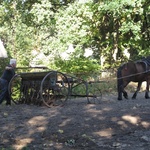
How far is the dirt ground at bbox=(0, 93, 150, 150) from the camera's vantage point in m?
6.70

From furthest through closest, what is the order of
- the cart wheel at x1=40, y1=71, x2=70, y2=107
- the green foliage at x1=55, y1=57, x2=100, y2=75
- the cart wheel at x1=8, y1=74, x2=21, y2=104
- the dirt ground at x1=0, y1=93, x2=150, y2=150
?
the green foliage at x1=55, y1=57, x2=100, y2=75 < the cart wheel at x1=8, y1=74, x2=21, y2=104 < the cart wheel at x1=40, y1=71, x2=70, y2=107 < the dirt ground at x1=0, y1=93, x2=150, y2=150

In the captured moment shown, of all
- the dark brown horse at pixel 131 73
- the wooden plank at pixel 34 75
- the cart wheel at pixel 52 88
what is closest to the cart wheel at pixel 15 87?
the wooden plank at pixel 34 75

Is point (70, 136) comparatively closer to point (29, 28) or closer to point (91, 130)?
point (91, 130)

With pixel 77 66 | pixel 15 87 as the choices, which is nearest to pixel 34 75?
pixel 15 87

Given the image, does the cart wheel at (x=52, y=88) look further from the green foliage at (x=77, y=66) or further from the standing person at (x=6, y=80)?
the green foliage at (x=77, y=66)

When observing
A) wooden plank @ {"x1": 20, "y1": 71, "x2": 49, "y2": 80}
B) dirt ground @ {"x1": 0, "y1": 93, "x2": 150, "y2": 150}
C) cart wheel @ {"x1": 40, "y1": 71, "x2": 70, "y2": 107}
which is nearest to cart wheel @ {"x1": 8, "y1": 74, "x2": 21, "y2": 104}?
wooden plank @ {"x1": 20, "y1": 71, "x2": 49, "y2": 80}

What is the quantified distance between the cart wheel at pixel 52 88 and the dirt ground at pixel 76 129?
102 cm

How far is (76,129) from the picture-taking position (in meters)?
7.73

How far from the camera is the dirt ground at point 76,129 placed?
6699 millimetres

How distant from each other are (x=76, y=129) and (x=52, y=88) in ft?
11.8

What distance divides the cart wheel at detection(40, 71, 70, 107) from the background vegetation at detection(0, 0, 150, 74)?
384 inches

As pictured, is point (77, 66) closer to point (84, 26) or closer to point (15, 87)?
point (84, 26)

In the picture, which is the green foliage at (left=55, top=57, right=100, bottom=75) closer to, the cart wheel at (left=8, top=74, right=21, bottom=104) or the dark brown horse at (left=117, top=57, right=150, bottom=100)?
the dark brown horse at (left=117, top=57, right=150, bottom=100)

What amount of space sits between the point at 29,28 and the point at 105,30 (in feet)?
21.0
